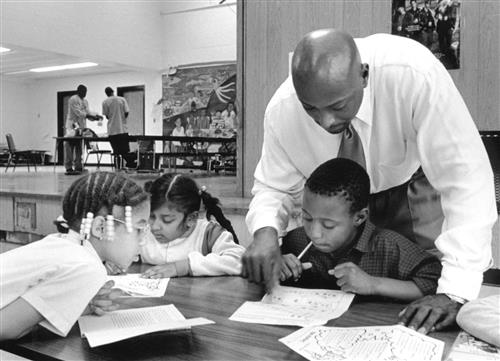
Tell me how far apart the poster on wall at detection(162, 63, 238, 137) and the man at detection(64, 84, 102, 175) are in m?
3.15

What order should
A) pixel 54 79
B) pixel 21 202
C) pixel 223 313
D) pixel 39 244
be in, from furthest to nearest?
1. pixel 54 79
2. pixel 21 202
3. pixel 223 313
4. pixel 39 244

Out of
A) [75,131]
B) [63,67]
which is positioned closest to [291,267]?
[75,131]

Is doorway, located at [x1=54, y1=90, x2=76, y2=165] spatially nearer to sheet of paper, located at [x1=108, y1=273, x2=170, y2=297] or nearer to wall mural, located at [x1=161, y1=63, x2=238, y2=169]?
wall mural, located at [x1=161, y1=63, x2=238, y2=169]

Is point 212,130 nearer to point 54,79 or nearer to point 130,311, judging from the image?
point 54,79

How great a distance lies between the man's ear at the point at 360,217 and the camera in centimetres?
138

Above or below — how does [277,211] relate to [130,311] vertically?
above

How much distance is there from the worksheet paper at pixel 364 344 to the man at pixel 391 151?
68mm

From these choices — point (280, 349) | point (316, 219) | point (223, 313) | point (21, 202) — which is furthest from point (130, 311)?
point (21, 202)

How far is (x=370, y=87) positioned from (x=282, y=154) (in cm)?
32

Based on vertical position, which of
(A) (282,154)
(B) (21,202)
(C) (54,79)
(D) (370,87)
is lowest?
(B) (21,202)

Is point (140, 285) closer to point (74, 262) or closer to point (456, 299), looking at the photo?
point (74, 262)

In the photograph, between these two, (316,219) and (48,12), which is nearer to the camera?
(316,219)

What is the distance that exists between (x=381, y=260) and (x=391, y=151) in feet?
1.00

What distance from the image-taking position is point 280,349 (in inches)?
34.1
